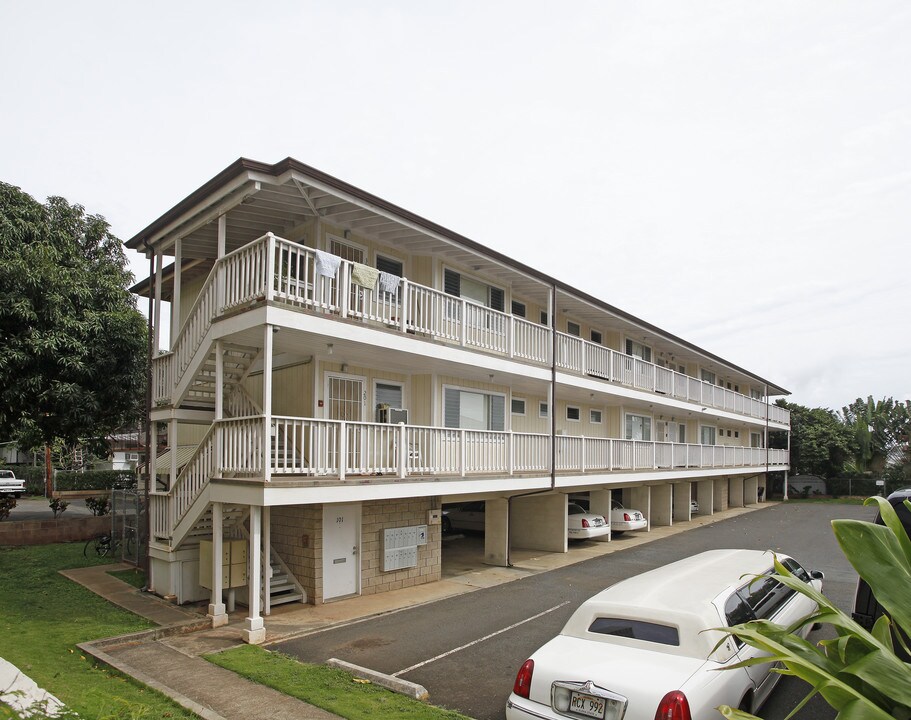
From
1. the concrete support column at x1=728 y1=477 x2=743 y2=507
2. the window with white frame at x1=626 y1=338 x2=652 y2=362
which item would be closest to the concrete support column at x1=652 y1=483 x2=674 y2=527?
the window with white frame at x1=626 y1=338 x2=652 y2=362

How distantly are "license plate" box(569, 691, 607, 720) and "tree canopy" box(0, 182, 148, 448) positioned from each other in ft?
51.1

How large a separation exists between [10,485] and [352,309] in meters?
34.8

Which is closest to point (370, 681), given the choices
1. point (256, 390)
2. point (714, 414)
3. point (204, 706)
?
point (204, 706)

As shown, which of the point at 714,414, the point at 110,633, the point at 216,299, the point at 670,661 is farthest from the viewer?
the point at 714,414

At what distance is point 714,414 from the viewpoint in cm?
3091

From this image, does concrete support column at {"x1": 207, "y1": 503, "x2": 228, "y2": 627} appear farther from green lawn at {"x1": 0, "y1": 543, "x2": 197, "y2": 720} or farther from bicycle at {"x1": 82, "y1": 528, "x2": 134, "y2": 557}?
bicycle at {"x1": 82, "y1": 528, "x2": 134, "y2": 557}

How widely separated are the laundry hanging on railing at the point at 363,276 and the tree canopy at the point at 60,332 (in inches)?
359

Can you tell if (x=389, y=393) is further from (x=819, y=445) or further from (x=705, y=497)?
(x=819, y=445)

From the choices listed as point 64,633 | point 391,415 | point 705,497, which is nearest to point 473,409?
point 391,415

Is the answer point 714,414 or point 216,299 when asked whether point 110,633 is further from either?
point 714,414

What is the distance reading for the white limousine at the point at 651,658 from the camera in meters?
5.40

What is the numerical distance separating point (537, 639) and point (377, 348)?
20.1 ft

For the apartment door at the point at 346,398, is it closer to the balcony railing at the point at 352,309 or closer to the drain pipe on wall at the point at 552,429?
the balcony railing at the point at 352,309

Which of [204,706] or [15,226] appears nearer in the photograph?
[204,706]
